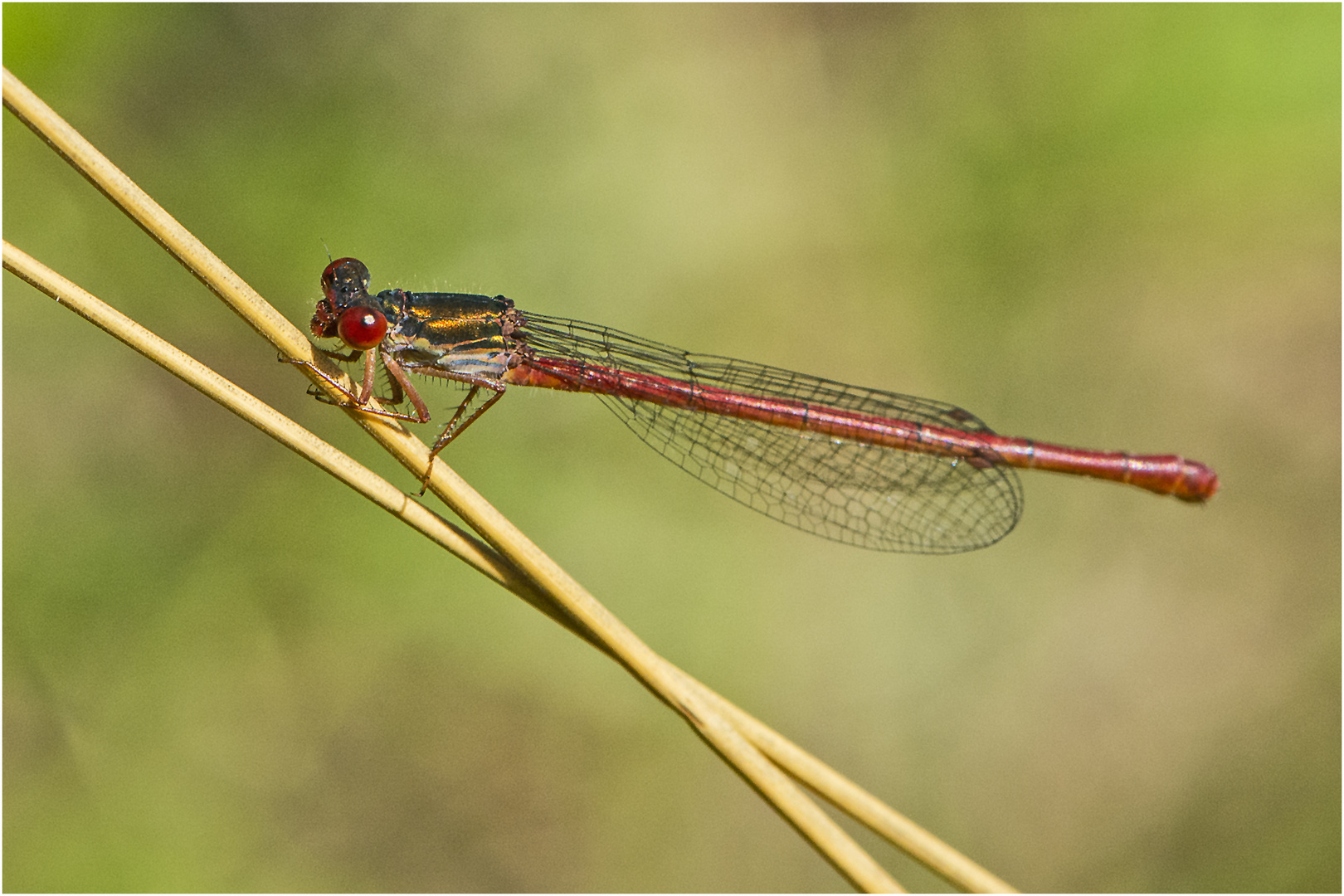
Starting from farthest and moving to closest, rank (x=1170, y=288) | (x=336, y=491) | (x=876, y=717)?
(x=1170, y=288)
(x=876, y=717)
(x=336, y=491)

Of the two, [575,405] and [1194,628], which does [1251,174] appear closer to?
[1194,628]

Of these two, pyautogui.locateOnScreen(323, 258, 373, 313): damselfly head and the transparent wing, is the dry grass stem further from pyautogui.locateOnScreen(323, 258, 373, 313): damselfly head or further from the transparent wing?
the transparent wing

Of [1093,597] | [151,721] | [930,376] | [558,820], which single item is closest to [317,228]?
[151,721]

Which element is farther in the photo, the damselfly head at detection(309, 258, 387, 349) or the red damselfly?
the red damselfly

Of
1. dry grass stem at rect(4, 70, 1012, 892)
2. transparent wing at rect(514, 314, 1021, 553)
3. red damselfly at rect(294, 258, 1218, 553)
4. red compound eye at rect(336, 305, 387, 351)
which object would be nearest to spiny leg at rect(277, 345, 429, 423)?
red compound eye at rect(336, 305, 387, 351)

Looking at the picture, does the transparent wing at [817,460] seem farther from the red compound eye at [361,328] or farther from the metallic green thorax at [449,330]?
the red compound eye at [361,328]
